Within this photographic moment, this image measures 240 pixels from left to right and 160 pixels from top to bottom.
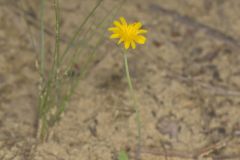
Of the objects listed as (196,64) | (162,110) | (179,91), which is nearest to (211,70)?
(196,64)

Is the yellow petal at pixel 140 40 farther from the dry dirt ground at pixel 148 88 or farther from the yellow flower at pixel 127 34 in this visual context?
the dry dirt ground at pixel 148 88

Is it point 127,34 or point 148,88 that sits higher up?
point 148,88

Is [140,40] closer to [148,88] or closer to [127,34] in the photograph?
[127,34]

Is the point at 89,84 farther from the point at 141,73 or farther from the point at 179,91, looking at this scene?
the point at 179,91

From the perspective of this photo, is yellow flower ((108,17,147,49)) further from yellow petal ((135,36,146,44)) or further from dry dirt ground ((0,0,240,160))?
dry dirt ground ((0,0,240,160))

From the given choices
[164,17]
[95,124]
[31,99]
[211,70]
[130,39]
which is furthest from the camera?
[164,17]

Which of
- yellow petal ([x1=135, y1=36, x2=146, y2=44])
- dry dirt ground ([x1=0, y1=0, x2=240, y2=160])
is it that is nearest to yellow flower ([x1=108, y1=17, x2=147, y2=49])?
yellow petal ([x1=135, y1=36, x2=146, y2=44])

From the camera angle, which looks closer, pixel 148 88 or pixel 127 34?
pixel 127 34

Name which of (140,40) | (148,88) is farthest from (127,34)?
(148,88)

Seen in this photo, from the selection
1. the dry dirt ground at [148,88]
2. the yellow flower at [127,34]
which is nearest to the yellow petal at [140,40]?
the yellow flower at [127,34]
